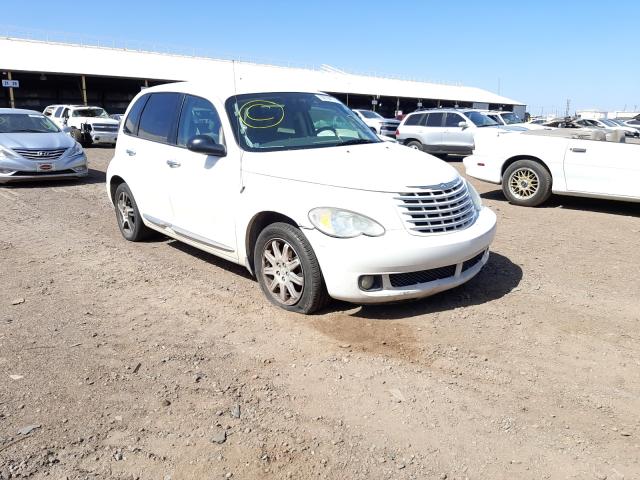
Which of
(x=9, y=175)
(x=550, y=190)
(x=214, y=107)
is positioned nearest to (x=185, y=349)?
(x=214, y=107)

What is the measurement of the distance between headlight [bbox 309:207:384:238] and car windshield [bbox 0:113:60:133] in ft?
33.9

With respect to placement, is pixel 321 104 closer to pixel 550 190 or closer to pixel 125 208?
pixel 125 208

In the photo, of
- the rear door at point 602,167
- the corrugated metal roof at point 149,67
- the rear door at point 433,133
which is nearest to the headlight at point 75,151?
the rear door at point 602,167

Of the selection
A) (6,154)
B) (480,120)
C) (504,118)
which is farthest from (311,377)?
(504,118)

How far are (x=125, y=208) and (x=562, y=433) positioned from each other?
18.0 feet

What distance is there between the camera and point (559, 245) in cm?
683

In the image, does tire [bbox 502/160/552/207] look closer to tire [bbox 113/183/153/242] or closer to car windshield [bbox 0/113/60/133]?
tire [bbox 113/183/153/242]

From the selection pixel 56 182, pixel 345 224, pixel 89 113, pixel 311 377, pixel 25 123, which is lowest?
pixel 311 377

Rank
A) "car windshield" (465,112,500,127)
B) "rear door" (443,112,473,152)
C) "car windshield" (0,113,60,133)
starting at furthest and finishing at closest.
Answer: "car windshield" (465,112,500,127) → "rear door" (443,112,473,152) → "car windshield" (0,113,60,133)

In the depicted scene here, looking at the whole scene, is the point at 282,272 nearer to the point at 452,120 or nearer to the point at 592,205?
the point at 592,205

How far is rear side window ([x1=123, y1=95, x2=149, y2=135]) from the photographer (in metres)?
6.38

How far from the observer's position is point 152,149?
19.5ft

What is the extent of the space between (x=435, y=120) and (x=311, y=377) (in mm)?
16191

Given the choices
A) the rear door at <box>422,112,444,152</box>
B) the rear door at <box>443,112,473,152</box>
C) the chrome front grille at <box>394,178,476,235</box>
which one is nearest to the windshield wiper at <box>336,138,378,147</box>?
the chrome front grille at <box>394,178,476,235</box>
